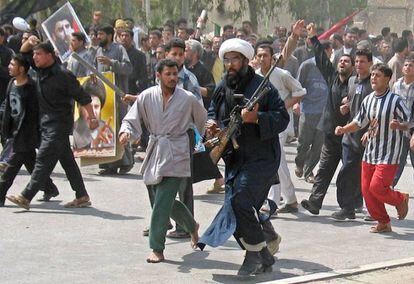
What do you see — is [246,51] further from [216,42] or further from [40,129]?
[216,42]

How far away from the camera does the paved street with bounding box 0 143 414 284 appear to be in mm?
8469

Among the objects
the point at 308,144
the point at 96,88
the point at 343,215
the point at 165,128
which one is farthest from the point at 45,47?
the point at 308,144

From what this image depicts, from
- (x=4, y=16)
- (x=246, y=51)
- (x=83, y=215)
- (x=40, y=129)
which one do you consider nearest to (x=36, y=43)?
(x=40, y=129)

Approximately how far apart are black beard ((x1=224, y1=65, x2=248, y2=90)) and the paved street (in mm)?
1435

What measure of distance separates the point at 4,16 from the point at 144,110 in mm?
13024

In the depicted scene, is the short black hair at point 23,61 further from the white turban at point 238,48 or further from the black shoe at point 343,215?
the white turban at point 238,48

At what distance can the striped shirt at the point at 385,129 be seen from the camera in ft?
33.6

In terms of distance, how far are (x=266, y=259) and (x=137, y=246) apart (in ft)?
4.74

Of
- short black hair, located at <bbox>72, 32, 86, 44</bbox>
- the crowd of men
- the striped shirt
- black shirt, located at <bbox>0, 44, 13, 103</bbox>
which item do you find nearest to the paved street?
the crowd of men

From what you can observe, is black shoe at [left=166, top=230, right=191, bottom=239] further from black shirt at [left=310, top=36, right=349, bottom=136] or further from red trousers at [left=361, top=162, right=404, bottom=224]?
black shirt at [left=310, top=36, right=349, bottom=136]

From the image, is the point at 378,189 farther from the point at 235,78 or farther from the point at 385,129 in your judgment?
the point at 235,78

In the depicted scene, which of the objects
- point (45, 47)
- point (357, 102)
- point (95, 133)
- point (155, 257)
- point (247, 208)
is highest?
point (45, 47)

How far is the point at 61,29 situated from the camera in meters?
15.5

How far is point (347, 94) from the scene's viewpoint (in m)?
11.2
